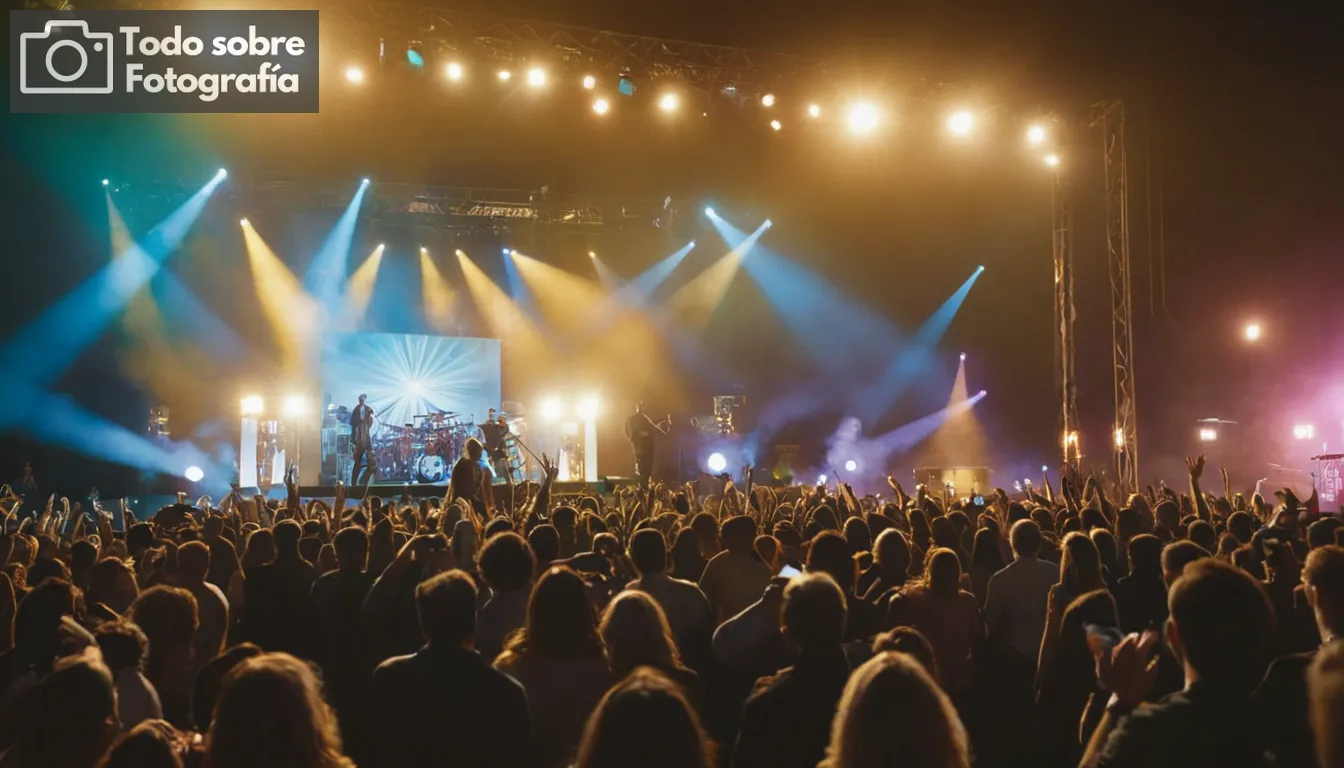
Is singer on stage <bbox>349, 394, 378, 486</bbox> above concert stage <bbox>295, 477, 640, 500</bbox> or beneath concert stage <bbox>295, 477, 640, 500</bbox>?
above

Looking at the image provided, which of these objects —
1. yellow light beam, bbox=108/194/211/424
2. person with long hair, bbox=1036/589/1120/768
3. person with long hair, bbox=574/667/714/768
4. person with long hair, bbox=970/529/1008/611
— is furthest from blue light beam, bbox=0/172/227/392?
person with long hair, bbox=574/667/714/768

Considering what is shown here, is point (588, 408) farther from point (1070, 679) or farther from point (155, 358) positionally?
point (1070, 679)

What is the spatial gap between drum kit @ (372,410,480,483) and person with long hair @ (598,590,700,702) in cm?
1646

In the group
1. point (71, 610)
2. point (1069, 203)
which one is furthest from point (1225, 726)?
point (1069, 203)

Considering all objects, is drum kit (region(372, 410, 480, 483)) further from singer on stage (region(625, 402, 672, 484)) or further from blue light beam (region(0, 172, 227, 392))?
blue light beam (region(0, 172, 227, 392))

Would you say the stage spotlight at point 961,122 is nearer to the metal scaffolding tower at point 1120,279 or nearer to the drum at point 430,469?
the metal scaffolding tower at point 1120,279

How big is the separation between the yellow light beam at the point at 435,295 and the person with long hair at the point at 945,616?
18.1m

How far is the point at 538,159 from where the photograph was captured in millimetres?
18547

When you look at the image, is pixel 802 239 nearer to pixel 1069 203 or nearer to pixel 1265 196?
pixel 1069 203

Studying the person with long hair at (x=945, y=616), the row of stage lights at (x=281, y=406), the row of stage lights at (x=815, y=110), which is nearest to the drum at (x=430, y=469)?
the row of stage lights at (x=281, y=406)

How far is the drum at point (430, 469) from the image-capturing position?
18.8 m

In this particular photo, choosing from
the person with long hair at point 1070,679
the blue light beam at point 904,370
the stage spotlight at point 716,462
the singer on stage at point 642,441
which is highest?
the blue light beam at point 904,370

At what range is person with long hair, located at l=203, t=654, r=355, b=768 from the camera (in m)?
1.79

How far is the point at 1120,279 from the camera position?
15266 millimetres
